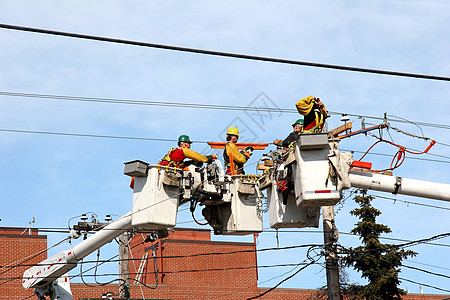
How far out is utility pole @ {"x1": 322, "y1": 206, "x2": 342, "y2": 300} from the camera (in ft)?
57.2

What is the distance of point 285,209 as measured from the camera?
16.2m

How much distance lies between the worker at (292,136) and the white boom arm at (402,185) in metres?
1.58

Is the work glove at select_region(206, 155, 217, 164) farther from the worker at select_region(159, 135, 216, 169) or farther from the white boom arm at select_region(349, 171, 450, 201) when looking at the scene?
the white boom arm at select_region(349, 171, 450, 201)

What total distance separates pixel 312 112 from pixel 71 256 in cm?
660

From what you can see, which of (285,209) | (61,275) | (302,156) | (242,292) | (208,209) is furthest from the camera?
(242,292)

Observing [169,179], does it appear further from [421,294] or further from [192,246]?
[421,294]

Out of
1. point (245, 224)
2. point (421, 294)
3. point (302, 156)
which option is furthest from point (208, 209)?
point (421, 294)

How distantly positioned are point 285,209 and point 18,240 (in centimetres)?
2123

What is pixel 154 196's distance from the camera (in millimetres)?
15438

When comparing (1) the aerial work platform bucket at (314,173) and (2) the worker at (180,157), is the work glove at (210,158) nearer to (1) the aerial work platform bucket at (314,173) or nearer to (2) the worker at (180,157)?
(2) the worker at (180,157)

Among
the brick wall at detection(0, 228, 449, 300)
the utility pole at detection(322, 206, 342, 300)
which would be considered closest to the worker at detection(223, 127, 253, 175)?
the utility pole at detection(322, 206, 342, 300)

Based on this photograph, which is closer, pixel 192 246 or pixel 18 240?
pixel 18 240

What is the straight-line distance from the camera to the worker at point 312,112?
15867 millimetres

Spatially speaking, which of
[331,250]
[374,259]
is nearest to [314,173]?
[331,250]
